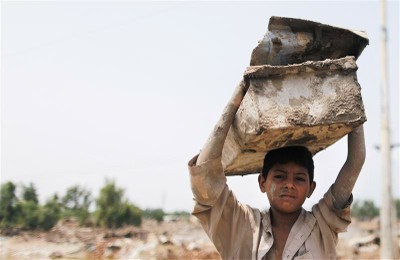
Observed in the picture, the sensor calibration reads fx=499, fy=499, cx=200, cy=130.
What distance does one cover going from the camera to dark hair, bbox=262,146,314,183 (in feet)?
7.93

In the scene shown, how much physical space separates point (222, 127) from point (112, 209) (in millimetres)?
27674

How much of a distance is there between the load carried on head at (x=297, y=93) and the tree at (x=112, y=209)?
27.0 metres

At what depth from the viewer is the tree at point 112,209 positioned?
28.9m

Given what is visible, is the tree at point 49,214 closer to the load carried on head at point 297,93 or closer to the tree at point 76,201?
the tree at point 76,201

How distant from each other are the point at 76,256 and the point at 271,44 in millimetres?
13984

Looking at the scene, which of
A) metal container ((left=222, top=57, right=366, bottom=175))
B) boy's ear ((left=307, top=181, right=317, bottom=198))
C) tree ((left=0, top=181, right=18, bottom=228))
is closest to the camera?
metal container ((left=222, top=57, right=366, bottom=175))

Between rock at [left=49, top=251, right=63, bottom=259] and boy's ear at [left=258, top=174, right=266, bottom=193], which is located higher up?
boy's ear at [left=258, top=174, right=266, bottom=193]

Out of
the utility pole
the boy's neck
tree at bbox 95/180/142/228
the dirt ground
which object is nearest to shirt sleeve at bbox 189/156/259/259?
the boy's neck

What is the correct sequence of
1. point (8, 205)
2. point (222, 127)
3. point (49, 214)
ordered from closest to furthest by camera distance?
point (222, 127), point (8, 205), point (49, 214)

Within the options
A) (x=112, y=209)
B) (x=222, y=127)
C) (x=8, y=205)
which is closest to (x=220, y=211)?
A: (x=222, y=127)

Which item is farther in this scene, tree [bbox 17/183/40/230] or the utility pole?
tree [bbox 17/183/40/230]

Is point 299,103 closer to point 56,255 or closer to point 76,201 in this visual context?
point 56,255

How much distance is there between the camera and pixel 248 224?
8.21 ft

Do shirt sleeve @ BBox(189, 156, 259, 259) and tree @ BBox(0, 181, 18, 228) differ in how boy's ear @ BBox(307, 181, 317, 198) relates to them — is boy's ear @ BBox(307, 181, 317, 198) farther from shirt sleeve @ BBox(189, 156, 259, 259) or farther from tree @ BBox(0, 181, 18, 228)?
tree @ BBox(0, 181, 18, 228)
